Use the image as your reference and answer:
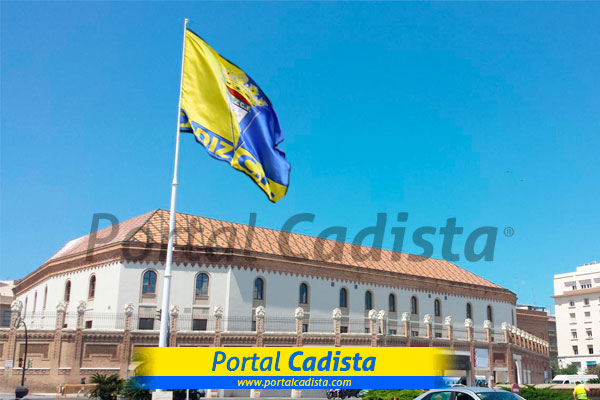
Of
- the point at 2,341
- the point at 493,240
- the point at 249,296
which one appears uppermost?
the point at 493,240

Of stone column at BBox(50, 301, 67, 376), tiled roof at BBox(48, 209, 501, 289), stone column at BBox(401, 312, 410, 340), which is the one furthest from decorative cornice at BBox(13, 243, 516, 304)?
stone column at BBox(50, 301, 67, 376)

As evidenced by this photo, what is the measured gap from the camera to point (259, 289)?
4894 cm

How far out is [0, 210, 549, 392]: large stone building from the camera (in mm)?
40250

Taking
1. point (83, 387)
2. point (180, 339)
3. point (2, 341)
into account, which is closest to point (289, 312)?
point (180, 339)

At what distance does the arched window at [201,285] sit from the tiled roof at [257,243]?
8.03 ft

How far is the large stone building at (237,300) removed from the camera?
40250 millimetres

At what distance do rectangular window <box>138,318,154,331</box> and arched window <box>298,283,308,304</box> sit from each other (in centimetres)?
1363

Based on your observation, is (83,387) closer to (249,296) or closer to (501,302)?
(249,296)

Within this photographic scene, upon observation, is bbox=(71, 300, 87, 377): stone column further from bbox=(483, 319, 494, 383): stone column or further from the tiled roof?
bbox=(483, 319, 494, 383): stone column

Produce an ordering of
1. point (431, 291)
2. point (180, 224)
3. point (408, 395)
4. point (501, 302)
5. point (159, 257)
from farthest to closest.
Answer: point (501, 302)
point (431, 291)
point (180, 224)
point (159, 257)
point (408, 395)

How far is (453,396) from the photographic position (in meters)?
14.0

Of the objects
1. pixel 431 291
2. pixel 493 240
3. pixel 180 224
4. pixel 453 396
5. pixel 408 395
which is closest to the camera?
pixel 453 396

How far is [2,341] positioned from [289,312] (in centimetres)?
2189

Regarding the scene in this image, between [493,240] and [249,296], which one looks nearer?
[493,240]
